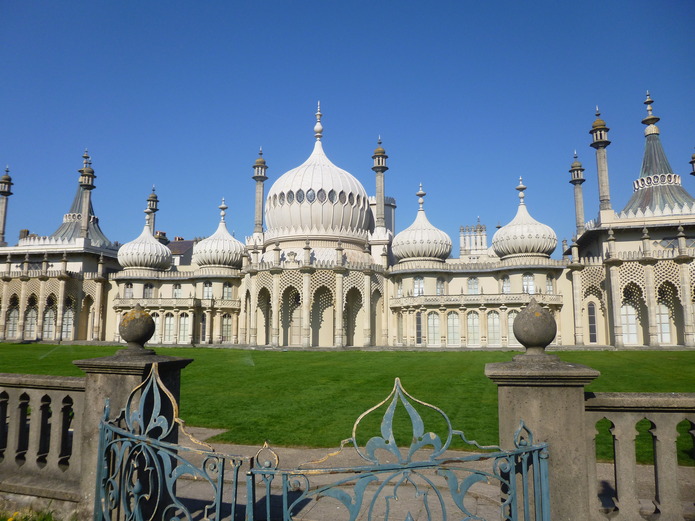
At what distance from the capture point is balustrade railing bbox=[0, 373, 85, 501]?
17.6ft

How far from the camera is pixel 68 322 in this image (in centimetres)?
4200

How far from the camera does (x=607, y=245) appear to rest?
32.9m

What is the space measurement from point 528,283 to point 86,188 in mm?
40200

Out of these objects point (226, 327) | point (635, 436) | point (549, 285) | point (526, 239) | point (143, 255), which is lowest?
point (635, 436)

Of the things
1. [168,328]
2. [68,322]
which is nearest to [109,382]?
[168,328]

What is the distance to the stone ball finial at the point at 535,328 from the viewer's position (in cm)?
424

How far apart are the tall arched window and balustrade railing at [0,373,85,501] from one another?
31.0m

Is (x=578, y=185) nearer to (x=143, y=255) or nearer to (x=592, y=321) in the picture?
(x=592, y=321)

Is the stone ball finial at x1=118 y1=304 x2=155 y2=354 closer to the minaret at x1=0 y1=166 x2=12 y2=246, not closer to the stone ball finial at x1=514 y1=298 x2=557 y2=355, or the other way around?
the stone ball finial at x1=514 y1=298 x2=557 y2=355

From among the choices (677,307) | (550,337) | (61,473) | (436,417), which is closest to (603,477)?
(550,337)

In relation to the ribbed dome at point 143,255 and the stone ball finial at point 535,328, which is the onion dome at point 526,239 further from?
the stone ball finial at point 535,328

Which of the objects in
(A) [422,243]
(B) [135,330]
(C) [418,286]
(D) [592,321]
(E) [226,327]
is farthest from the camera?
(E) [226,327]

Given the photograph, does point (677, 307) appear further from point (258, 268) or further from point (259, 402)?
point (259, 402)

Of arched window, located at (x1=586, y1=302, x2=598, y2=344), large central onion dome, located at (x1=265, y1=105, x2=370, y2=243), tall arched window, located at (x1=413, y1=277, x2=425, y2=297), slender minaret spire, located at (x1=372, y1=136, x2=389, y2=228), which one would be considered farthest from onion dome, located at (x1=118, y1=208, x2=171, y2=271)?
arched window, located at (x1=586, y1=302, x2=598, y2=344)
